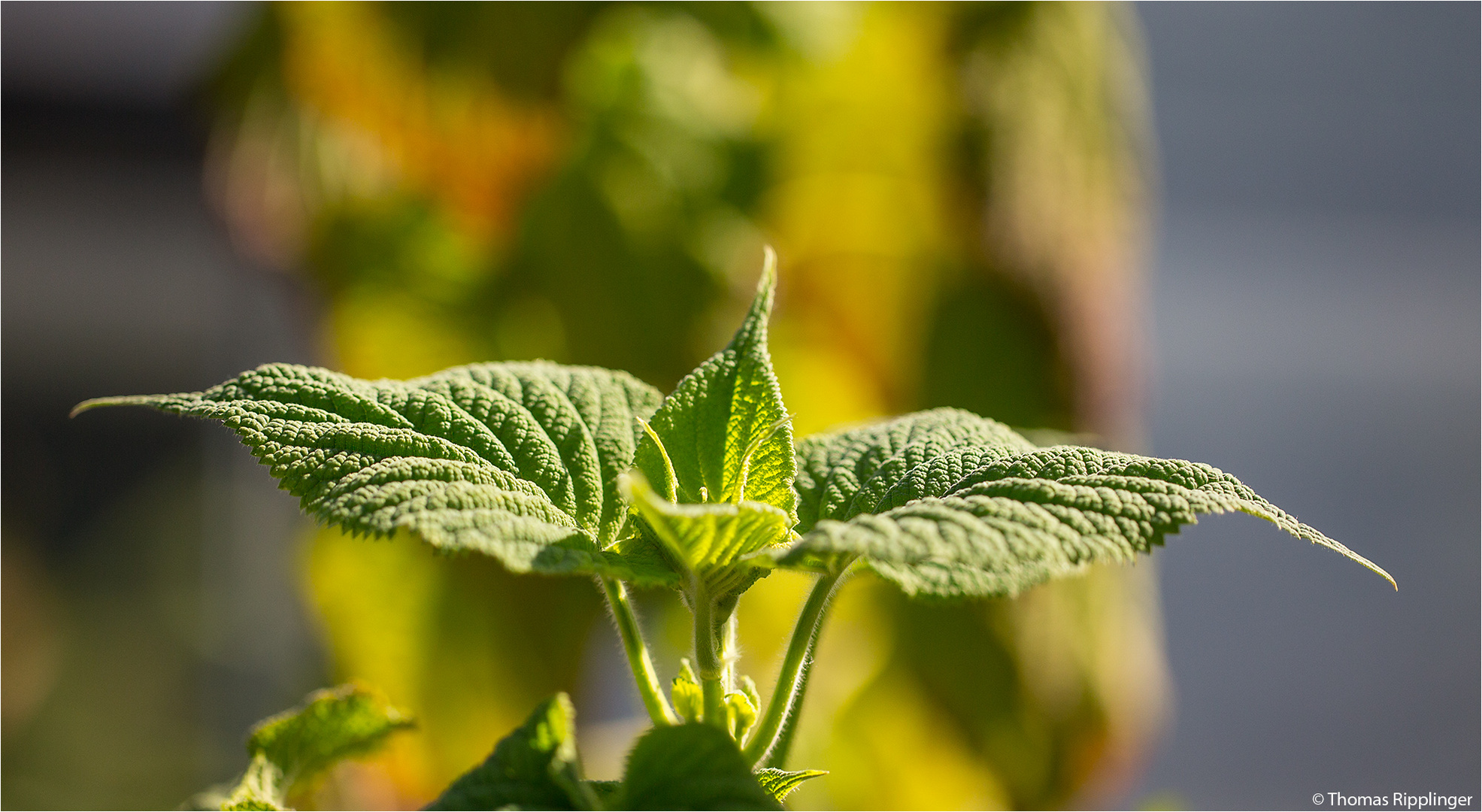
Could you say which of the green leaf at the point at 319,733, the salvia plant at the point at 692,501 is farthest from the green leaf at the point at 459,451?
the green leaf at the point at 319,733

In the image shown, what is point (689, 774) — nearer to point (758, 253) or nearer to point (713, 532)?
point (713, 532)

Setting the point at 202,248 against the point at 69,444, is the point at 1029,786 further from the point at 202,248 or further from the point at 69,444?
the point at 202,248

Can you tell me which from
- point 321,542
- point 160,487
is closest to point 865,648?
point 321,542

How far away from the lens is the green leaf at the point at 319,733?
1.11 feet

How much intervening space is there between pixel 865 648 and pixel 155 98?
1.89 meters

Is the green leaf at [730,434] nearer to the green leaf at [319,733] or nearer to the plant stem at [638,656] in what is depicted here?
the plant stem at [638,656]

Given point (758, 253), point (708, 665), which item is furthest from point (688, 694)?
point (758, 253)

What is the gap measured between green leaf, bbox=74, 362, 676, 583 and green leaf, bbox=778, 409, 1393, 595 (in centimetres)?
6

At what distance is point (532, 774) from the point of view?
0.23 metres

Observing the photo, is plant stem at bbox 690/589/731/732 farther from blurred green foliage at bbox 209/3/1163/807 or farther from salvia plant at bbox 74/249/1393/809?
blurred green foliage at bbox 209/3/1163/807

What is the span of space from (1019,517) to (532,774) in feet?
0.41

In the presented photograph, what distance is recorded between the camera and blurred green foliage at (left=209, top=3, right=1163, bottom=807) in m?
0.91

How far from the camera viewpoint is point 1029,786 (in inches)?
35.5

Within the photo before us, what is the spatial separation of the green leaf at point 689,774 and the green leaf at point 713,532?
4cm
